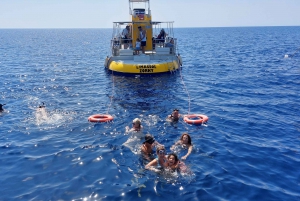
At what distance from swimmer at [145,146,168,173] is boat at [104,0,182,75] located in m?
13.7

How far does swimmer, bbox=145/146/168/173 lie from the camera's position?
26.2 feet

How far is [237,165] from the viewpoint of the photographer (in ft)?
28.6

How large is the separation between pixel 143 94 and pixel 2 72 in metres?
16.7

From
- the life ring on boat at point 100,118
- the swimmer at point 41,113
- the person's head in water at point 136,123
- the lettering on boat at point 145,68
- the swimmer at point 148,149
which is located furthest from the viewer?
the lettering on boat at point 145,68

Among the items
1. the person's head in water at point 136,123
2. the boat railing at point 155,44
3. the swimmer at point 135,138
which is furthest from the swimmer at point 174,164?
the boat railing at point 155,44

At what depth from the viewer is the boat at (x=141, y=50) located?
21.5 meters

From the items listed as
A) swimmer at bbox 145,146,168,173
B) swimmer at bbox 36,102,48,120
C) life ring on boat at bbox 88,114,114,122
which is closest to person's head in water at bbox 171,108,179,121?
life ring on boat at bbox 88,114,114,122

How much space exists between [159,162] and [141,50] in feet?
56.7

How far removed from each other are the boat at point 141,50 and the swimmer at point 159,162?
13699 mm

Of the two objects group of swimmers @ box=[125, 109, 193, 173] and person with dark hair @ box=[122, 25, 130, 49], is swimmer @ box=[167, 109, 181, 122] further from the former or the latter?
person with dark hair @ box=[122, 25, 130, 49]

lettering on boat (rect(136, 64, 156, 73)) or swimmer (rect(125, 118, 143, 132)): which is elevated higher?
lettering on boat (rect(136, 64, 156, 73))

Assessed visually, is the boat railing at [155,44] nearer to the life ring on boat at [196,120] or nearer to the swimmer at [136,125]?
the life ring on boat at [196,120]

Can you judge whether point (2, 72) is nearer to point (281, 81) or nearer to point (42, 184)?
point (42, 184)

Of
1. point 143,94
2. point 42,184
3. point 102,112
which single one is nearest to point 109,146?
point 42,184
